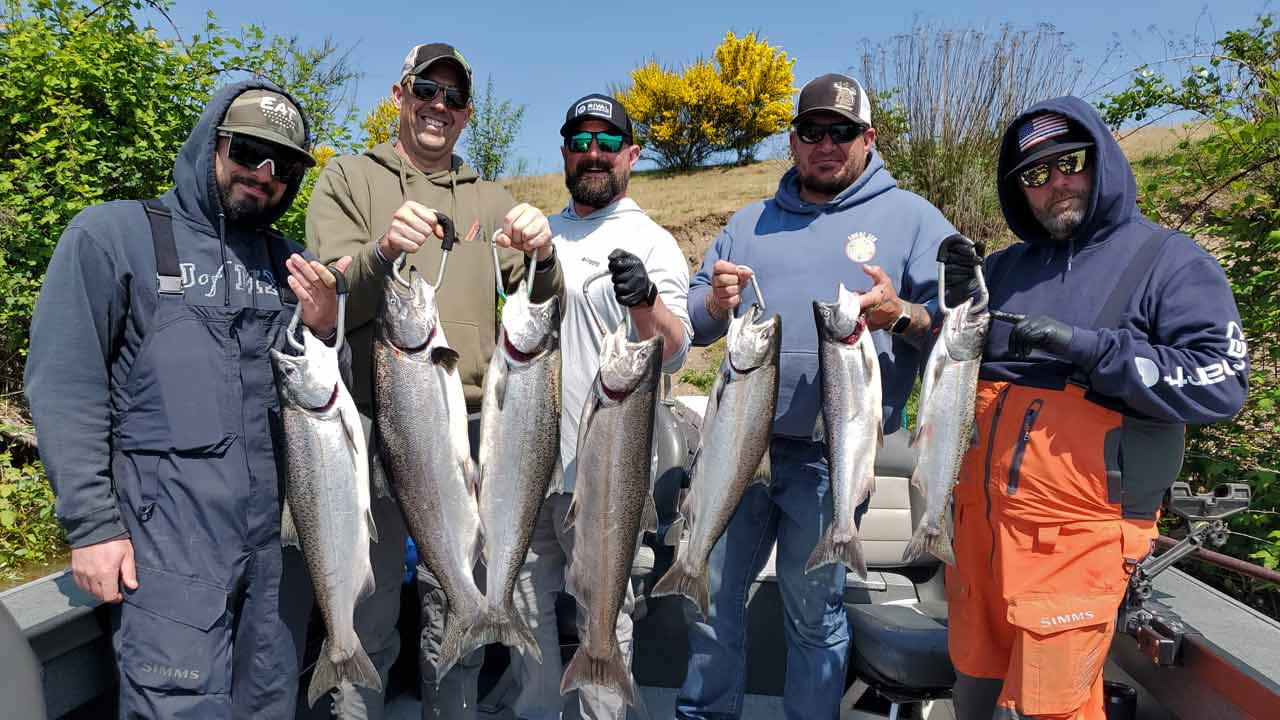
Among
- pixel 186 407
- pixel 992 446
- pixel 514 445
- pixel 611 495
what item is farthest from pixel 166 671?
pixel 992 446

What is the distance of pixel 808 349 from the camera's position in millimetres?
3363

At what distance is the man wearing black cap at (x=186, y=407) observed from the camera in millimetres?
2469

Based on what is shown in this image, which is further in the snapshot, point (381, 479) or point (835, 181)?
point (835, 181)

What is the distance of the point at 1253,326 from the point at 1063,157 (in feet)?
10.6

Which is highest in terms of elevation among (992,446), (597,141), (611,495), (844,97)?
(844,97)

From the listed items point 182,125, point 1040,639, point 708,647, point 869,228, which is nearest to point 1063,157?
point 869,228

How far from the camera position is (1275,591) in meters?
4.67

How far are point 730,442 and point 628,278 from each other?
31.1 inches

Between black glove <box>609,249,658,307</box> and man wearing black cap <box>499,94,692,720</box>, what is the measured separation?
1.03 feet

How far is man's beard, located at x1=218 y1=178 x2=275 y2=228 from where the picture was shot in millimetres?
2826

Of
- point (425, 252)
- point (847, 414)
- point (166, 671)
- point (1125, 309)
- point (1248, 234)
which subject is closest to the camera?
point (166, 671)

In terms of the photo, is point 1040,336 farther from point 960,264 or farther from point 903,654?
point 903,654

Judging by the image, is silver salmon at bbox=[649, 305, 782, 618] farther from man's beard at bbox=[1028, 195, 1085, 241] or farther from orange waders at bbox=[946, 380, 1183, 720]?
man's beard at bbox=[1028, 195, 1085, 241]

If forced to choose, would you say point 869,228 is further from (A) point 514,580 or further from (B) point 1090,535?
(A) point 514,580
